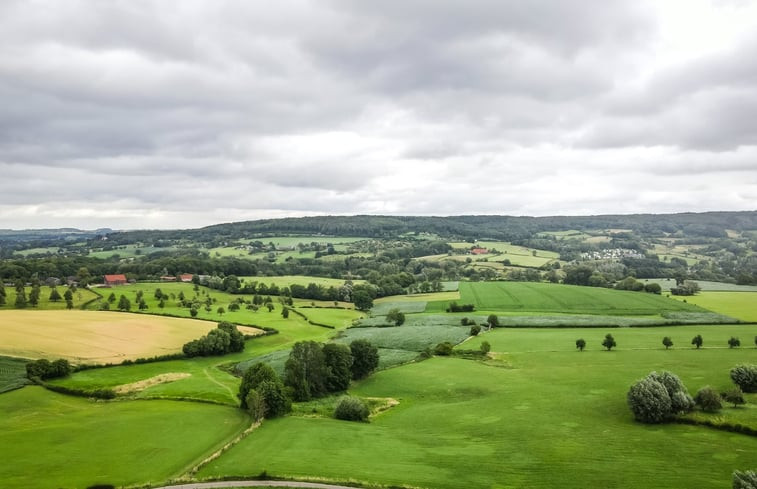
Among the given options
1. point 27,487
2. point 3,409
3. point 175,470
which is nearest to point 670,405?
point 175,470

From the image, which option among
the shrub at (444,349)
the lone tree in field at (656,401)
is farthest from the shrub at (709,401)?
the shrub at (444,349)

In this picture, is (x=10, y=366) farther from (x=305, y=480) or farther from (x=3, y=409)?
(x=305, y=480)

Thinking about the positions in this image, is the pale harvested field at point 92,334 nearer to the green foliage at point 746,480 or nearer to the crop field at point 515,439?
the crop field at point 515,439

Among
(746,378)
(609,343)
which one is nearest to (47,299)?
(609,343)

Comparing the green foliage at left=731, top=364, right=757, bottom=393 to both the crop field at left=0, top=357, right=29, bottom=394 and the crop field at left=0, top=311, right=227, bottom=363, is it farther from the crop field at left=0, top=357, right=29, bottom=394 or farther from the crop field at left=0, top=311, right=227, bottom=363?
the crop field at left=0, top=357, right=29, bottom=394

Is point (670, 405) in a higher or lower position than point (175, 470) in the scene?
higher

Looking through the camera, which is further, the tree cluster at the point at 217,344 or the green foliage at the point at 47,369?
the tree cluster at the point at 217,344
